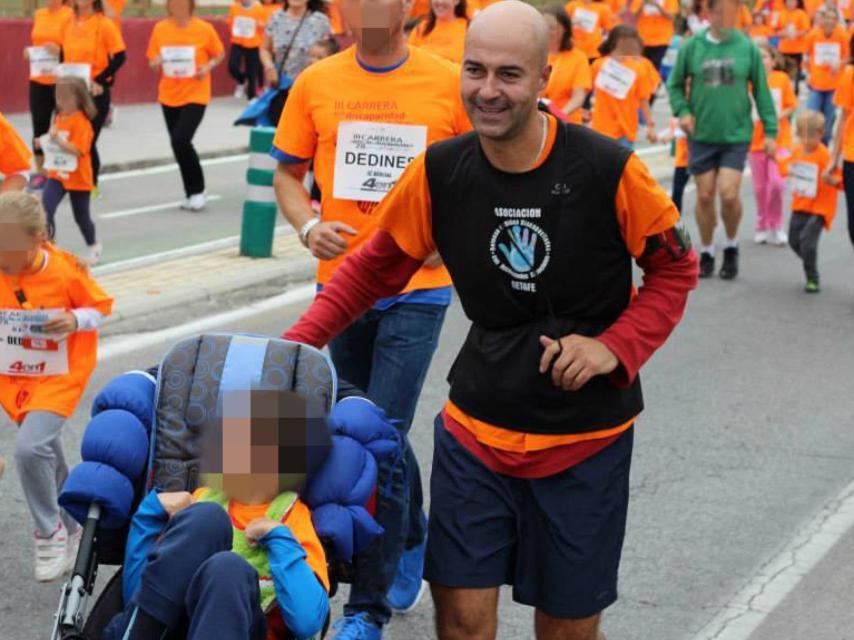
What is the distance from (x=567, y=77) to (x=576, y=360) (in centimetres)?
1032

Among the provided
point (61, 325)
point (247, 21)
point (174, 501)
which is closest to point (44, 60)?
point (247, 21)

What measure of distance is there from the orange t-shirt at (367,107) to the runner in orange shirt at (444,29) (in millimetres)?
7447

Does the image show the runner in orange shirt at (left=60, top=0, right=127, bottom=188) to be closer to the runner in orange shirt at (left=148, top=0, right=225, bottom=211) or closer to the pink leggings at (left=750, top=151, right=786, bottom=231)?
the runner in orange shirt at (left=148, top=0, right=225, bottom=211)

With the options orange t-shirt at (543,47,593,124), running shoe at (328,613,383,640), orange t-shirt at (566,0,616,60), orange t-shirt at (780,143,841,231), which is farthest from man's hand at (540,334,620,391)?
orange t-shirt at (566,0,616,60)

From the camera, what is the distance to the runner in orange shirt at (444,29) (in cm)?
1322

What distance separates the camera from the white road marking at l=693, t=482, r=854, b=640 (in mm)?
5754

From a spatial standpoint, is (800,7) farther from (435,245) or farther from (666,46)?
(435,245)

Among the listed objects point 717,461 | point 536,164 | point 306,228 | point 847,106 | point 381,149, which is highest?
point 536,164

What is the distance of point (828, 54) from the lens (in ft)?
68.1

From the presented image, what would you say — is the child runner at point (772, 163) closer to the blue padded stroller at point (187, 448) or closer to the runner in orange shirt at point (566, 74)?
the runner in orange shirt at point (566, 74)

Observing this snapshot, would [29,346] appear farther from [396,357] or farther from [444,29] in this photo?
[444,29]

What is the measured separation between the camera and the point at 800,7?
91.1 ft

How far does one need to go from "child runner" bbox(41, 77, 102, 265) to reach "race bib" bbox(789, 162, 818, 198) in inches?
200

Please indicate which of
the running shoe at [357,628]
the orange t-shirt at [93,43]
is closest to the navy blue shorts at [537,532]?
the running shoe at [357,628]
